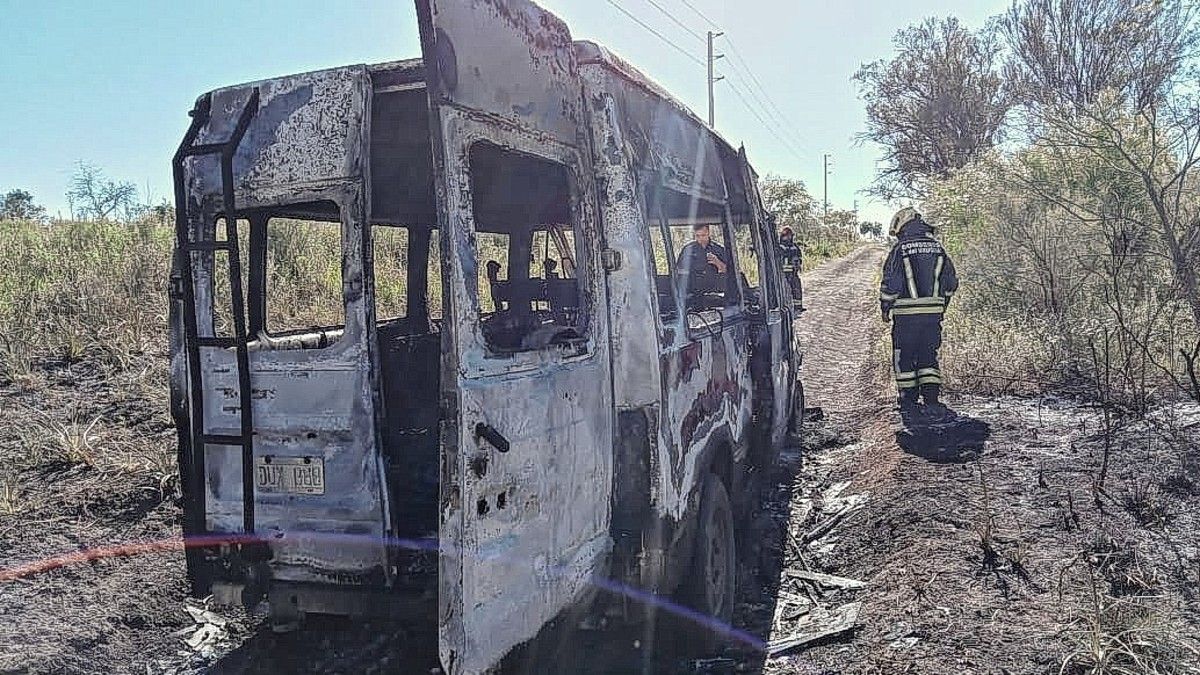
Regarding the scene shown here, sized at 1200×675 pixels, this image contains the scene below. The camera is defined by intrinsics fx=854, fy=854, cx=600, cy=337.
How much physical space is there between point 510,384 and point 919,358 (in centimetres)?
577

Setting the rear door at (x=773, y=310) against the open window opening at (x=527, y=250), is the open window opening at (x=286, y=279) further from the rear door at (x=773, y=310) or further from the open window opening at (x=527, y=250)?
the rear door at (x=773, y=310)

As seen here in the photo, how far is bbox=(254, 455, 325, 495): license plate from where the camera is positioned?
317 centimetres

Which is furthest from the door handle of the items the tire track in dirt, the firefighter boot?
Result: the tire track in dirt

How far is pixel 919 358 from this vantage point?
7.34 meters

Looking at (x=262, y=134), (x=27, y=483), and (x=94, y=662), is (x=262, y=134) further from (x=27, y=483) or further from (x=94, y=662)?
(x=27, y=483)

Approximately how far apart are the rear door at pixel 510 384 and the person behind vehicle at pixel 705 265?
143 cm

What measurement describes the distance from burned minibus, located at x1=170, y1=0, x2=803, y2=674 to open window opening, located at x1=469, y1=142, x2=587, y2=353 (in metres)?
0.03

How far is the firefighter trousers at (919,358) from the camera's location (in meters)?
7.30

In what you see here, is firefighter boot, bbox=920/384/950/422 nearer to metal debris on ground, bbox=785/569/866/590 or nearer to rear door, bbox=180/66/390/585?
metal debris on ground, bbox=785/569/866/590

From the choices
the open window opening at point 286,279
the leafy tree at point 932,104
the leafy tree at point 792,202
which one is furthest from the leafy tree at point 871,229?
the open window opening at point 286,279

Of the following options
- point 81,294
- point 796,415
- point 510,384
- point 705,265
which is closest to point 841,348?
point 796,415

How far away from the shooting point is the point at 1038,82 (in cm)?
2188

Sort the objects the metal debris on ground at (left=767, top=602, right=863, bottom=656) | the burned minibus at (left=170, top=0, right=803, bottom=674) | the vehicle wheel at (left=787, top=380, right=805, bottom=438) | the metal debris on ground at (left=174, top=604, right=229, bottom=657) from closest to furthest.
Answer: the burned minibus at (left=170, top=0, right=803, bottom=674) → the metal debris on ground at (left=767, top=602, right=863, bottom=656) → the metal debris on ground at (left=174, top=604, right=229, bottom=657) → the vehicle wheel at (left=787, top=380, right=805, bottom=438)

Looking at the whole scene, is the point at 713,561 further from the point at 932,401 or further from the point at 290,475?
the point at 932,401
